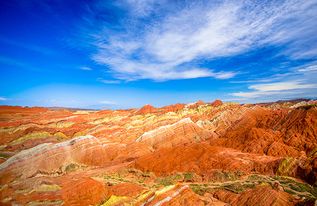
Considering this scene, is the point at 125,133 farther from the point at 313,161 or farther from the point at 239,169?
the point at 313,161

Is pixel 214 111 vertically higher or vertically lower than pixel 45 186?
higher

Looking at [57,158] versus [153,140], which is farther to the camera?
[153,140]

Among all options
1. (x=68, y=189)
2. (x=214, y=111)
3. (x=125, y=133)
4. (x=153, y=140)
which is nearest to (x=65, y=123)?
(x=125, y=133)

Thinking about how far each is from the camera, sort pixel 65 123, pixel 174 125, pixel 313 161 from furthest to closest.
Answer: pixel 65 123, pixel 174 125, pixel 313 161

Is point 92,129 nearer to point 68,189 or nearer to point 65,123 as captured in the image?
point 65,123

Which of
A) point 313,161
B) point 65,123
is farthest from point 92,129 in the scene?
point 313,161

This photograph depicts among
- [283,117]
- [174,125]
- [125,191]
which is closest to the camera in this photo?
[125,191]
